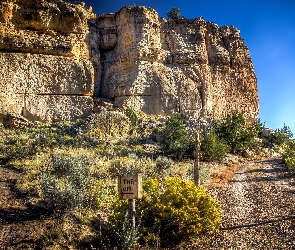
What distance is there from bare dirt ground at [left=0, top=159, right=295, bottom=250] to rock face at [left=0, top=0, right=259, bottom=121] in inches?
781

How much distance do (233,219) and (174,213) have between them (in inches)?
89.9

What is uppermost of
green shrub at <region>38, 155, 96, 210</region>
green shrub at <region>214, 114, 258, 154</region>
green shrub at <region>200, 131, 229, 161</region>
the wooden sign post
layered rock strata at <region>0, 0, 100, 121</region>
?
layered rock strata at <region>0, 0, 100, 121</region>

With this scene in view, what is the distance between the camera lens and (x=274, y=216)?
27.7 ft

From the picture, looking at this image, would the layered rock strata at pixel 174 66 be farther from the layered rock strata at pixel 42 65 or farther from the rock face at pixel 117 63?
the layered rock strata at pixel 42 65

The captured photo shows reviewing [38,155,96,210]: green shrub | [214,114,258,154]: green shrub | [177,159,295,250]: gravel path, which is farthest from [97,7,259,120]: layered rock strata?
[38,155,96,210]: green shrub

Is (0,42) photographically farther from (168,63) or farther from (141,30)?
(168,63)

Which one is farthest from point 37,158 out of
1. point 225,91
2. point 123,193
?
point 225,91

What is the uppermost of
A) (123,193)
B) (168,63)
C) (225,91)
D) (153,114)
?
(168,63)

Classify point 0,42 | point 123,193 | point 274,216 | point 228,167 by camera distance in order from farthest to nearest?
point 0,42 → point 228,167 → point 274,216 → point 123,193

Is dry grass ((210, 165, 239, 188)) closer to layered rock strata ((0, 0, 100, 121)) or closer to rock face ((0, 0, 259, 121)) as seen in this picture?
rock face ((0, 0, 259, 121))

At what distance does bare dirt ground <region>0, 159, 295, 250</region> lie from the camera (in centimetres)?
658

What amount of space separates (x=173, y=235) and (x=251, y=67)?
37897 millimetres

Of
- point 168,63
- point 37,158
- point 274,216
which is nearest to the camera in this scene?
point 274,216

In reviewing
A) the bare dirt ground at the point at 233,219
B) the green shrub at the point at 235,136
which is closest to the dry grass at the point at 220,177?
the bare dirt ground at the point at 233,219
